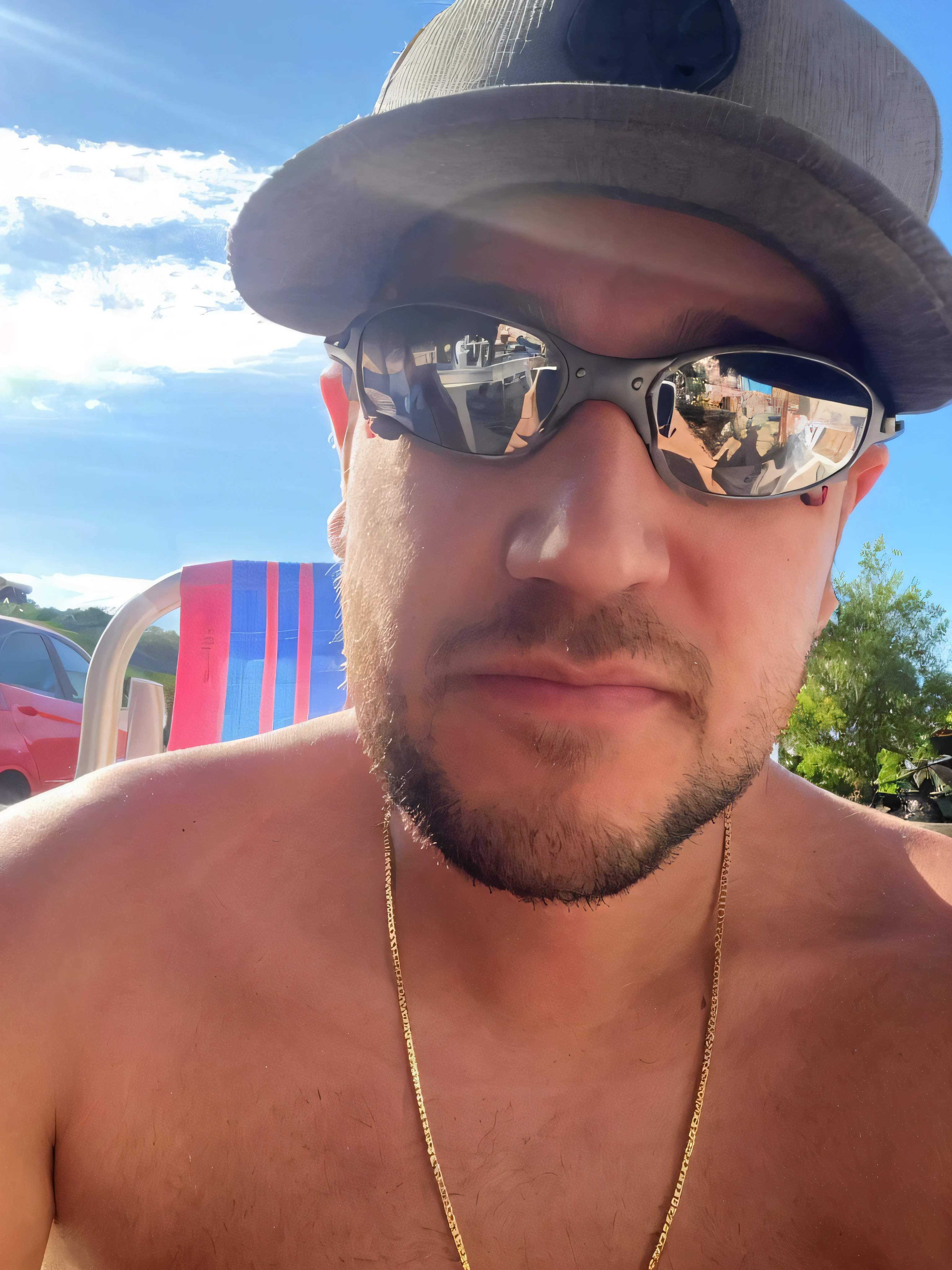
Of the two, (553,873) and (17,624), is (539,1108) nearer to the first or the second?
(553,873)

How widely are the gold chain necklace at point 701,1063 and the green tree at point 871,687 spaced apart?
3134 cm

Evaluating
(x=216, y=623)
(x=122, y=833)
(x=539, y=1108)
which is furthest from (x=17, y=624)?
(x=539, y=1108)

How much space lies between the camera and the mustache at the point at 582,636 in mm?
1124

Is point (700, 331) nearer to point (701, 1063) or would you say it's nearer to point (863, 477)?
point (863, 477)

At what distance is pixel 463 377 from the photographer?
4.01ft

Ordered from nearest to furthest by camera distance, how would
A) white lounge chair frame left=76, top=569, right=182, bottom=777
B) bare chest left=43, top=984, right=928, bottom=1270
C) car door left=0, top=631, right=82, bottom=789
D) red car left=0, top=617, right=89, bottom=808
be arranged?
bare chest left=43, top=984, right=928, bottom=1270 → white lounge chair frame left=76, top=569, right=182, bottom=777 → red car left=0, top=617, right=89, bottom=808 → car door left=0, top=631, right=82, bottom=789

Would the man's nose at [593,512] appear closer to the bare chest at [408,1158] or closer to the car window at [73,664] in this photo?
the bare chest at [408,1158]

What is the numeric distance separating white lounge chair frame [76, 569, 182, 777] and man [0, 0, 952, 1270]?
4.09ft

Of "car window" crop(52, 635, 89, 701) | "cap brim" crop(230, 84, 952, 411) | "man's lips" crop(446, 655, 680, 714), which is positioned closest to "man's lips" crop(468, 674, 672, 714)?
"man's lips" crop(446, 655, 680, 714)

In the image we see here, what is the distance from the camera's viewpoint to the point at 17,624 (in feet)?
27.9

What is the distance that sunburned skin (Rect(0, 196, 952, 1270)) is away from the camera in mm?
1171

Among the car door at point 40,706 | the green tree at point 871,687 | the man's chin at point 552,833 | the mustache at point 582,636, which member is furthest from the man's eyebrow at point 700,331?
the green tree at point 871,687

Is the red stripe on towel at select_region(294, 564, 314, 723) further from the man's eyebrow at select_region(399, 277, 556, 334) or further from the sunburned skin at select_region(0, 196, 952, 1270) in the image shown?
the man's eyebrow at select_region(399, 277, 556, 334)

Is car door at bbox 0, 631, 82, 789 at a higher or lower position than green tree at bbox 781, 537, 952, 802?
higher
